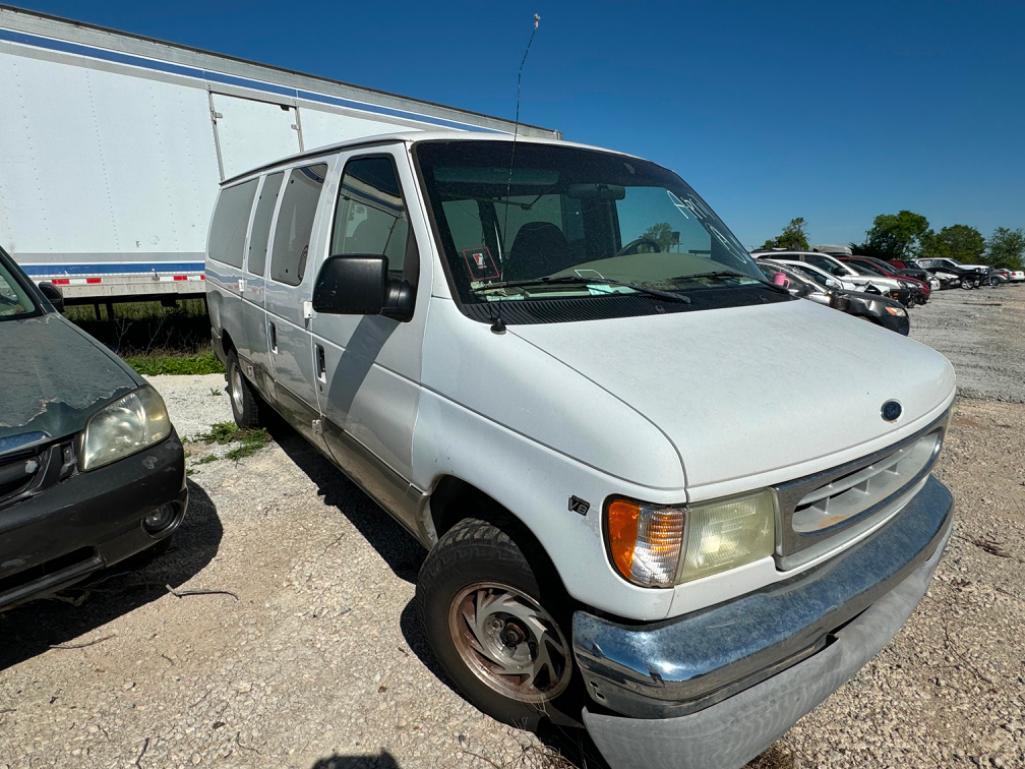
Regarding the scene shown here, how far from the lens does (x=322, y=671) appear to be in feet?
8.03

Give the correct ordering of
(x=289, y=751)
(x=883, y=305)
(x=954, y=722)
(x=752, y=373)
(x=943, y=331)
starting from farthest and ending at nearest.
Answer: (x=943, y=331) < (x=883, y=305) < (x=954, y=722) < (x=289, y=751) < (x=752, y=373)

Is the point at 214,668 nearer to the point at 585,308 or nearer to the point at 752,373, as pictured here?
the point at 585,308

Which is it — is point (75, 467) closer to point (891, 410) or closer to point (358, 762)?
point (358, 762)

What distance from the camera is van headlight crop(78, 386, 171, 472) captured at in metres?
2.38

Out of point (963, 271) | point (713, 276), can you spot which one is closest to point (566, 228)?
point (713, 276)

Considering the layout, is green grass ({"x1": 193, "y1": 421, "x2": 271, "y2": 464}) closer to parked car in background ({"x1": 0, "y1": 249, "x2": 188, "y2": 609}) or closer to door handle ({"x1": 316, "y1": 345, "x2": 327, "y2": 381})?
parked car in background ({"x1": 0, "y1": 249, "x2": 188, "y2": 609})

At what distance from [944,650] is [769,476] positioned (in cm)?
183

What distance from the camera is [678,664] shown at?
1.48 metres

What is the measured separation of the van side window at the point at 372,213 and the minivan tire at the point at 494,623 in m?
1.18

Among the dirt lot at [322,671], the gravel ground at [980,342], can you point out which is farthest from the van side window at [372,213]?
the gravel ground at [980,342]

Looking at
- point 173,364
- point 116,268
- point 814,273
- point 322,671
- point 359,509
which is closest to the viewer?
point 322,671

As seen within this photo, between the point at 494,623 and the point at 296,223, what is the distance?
8.23ft

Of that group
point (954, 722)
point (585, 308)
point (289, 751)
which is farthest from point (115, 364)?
point (954, 722)

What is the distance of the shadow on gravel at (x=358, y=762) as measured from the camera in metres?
2.01
